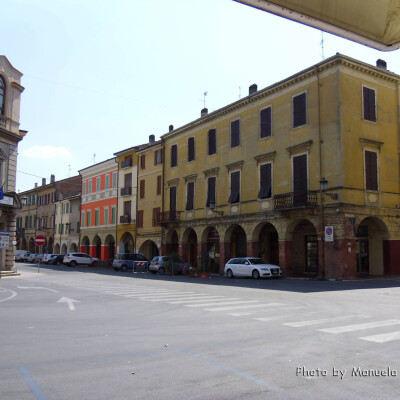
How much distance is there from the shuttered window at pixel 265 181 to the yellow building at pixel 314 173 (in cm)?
8

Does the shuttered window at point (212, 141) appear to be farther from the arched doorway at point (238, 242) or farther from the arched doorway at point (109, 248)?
the arched doorway at point (109, 248)

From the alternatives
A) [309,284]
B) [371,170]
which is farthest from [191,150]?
[309,284]

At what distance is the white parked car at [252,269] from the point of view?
90.3 feet

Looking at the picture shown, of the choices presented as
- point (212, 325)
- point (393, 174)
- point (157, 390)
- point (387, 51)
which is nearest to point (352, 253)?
point (393, 174)

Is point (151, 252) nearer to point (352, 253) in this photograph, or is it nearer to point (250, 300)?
point (352, 253)

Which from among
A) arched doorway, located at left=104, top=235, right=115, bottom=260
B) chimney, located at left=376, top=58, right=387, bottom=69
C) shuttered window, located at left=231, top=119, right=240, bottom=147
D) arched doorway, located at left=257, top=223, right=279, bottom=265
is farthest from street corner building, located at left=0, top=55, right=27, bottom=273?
chimney, located at left=376, top=58, right=387, bottom=69

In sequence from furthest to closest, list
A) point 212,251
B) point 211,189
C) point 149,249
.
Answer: point 149,249 → point 212,251 → point 211,189

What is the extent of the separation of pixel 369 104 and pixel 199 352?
25.4 metres

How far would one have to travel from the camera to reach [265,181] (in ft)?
104

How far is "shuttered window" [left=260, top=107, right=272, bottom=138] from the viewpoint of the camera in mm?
31930

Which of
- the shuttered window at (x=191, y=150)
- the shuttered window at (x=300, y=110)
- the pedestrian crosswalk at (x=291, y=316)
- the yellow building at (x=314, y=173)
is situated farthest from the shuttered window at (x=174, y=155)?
the pedestrian crosswalk at (x=291, y=316)

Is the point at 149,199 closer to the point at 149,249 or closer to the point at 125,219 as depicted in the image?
the point at 125,219

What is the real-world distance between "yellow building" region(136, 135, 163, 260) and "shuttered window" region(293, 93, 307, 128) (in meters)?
18.2

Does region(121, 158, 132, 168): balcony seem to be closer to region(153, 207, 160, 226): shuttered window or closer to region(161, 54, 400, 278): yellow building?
region(153, 207, 160, 226): shuttered window
